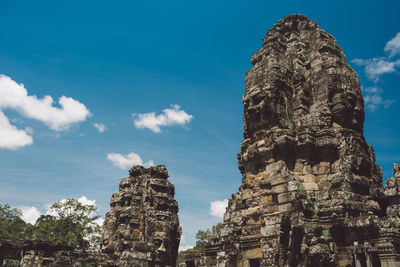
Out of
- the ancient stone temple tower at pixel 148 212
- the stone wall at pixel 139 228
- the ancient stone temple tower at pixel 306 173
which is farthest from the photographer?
the ancient stone temple tower at pixel 148 212

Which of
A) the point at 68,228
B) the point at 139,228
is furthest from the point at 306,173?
the point at 68,228

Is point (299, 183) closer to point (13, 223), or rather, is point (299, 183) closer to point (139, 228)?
point (139, 228)

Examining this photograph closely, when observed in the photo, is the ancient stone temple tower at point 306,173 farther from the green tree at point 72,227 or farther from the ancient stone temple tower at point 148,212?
the green tree at point 72,227

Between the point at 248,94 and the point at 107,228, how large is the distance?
16625 millimetres

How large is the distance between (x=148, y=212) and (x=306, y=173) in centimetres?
1077

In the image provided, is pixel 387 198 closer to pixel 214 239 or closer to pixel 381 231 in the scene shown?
pixel 381 231

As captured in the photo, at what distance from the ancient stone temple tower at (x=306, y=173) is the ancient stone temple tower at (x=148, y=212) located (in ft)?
13.0

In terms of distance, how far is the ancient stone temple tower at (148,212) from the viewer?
18.4 m

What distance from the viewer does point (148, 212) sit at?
64.5 ft

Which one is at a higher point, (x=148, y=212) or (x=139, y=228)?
(x=148, y=212)

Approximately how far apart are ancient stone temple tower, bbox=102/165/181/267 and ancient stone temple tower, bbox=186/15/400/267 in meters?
3.97

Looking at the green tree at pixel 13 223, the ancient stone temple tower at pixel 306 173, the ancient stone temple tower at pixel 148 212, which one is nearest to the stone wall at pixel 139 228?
the ancient stone temple tower at pixel 148 212

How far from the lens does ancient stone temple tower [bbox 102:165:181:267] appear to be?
723 inches

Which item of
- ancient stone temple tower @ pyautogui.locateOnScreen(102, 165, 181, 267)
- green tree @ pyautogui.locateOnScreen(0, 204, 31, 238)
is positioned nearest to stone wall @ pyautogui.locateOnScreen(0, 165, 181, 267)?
ancient stone temple tower @ pyautogui.locateOnScreen(102, 165, 181, 267)
